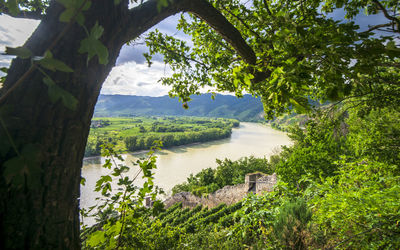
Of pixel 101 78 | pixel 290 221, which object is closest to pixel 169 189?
pixel 290 221

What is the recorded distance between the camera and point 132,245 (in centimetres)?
174

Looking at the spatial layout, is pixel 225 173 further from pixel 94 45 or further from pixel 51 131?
pixel 94 45

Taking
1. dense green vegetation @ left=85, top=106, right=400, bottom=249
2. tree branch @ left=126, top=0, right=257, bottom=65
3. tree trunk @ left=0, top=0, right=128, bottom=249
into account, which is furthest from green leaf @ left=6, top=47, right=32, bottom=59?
dense green vegetation @ left=85, top=106, right=400, bottom=249

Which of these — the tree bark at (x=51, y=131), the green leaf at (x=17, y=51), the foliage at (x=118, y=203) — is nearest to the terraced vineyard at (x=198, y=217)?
the foliage at (x=118, y=203)

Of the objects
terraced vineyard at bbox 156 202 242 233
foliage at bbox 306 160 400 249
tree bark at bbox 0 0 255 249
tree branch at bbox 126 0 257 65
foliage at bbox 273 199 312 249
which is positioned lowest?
terraced vineyard at bbox 156 202 242 233

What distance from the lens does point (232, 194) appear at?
15.0m

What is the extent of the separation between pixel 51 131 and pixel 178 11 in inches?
45.3

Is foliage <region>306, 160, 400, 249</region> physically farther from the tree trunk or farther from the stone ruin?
the stone ruin

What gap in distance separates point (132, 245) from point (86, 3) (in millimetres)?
1932

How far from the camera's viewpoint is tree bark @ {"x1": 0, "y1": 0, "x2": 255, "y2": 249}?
0.61 m

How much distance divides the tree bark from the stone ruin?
13.0m

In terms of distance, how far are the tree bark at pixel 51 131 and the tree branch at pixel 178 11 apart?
154 mm

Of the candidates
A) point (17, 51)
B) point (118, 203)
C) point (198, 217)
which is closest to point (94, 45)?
point (17, 51)

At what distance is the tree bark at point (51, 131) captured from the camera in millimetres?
613
